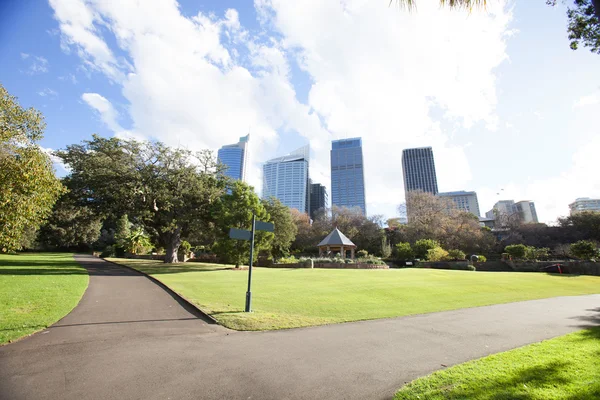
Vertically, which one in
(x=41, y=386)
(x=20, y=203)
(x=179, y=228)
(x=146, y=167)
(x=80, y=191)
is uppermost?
(x=146, y=167)

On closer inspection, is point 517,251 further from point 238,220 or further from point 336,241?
point 238,220

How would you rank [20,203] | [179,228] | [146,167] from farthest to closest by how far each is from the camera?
[179,228]
[146,167]
[20,203]

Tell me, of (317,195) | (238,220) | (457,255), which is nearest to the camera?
(238,220)

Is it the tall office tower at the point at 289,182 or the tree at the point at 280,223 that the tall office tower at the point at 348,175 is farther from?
the tree at the point at 280,223

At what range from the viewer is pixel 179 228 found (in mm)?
31219

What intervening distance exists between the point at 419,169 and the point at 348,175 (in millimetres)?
34003

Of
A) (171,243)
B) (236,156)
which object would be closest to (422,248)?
(171,243)

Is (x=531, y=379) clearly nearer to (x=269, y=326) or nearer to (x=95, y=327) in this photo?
(x=269, y=326)

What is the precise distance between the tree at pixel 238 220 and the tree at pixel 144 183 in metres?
3.39

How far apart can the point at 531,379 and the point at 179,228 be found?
31909mm

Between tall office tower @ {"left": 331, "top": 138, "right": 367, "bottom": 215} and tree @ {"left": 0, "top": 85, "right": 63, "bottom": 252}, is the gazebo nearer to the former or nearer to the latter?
tree @ {"left": 0, "top": 85, "right": 63, "bottom": 252}

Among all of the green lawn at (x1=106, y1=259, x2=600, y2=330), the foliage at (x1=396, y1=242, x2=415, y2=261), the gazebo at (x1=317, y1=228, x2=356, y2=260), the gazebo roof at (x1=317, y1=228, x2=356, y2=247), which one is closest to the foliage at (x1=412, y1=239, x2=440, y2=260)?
the foliage at (x1=396, y1=242, x2=415, y2=261)

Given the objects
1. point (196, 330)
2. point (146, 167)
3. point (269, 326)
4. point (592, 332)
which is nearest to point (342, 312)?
point (269, 326)

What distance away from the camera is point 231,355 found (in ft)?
16.9
